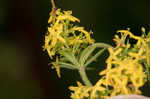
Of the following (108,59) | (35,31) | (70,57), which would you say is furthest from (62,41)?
(35,31)

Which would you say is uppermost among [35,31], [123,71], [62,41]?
[35,31]

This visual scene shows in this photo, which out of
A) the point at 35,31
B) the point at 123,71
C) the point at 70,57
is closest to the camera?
the point at 123,71

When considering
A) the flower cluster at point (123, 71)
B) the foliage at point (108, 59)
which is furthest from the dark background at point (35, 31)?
the flower cluster at point (123, 71)

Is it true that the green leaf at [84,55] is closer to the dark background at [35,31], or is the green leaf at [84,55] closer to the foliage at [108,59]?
the foliage at [108,59]

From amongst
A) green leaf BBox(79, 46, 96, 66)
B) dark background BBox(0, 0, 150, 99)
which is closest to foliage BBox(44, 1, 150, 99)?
green leaf BBox(79, 46, 96, 66)

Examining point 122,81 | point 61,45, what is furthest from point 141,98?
point 61,45

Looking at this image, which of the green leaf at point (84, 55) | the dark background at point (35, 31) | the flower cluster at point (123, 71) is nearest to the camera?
the flower cluster at point (123, 71)

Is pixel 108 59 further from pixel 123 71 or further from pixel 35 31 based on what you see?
pixel 35 31

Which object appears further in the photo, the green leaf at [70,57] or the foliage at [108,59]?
the green leaf at [70,57]
